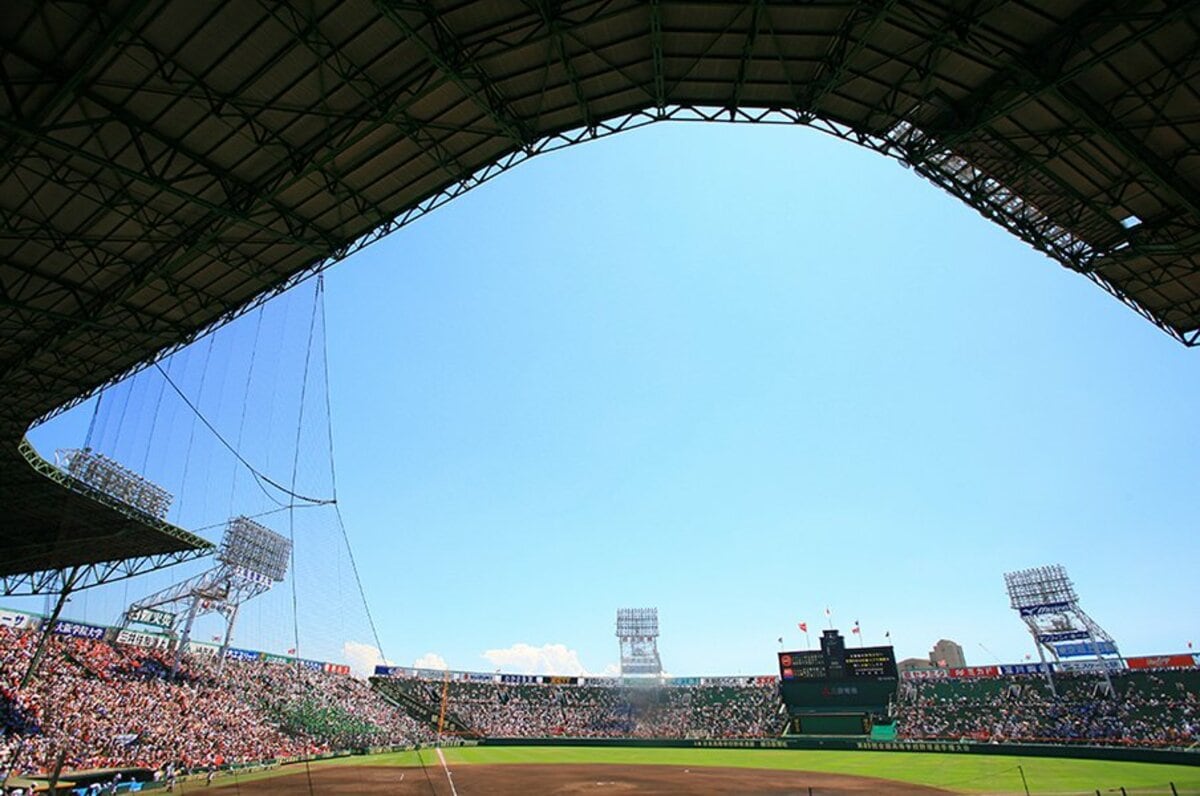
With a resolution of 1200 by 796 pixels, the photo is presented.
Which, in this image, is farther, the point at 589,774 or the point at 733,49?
the point at 589,774

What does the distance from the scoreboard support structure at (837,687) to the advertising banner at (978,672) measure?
6886 millimetres

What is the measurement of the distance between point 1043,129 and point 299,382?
20.0m

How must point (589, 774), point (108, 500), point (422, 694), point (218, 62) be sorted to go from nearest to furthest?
point (218, 62) → point (108, 500) → point (589, 774) → point (422, 694)

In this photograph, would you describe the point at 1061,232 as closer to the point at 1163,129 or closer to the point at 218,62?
→ the point at 1163,129

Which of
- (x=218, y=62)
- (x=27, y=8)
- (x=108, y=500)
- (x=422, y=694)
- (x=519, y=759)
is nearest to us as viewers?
(x=27, y=8)

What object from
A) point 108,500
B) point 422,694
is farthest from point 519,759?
point 108,500

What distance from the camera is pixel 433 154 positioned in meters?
16.3

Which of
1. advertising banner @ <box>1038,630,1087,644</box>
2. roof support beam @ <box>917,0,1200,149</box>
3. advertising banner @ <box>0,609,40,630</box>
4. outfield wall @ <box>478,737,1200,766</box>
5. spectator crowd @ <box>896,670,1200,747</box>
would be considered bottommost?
outfield wall @ <box>478,737,1200,766</box>

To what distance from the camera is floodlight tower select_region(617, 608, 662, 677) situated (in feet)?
257

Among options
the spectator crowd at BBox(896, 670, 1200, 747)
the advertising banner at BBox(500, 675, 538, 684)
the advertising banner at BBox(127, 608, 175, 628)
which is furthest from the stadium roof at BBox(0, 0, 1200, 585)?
the advertising banner at BBox(500, 675, 538, 684)

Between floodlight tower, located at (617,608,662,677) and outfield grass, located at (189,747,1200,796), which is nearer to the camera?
outfield grass, located at (189,747,1200,796)

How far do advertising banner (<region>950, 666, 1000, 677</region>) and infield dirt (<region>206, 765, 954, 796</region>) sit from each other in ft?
105

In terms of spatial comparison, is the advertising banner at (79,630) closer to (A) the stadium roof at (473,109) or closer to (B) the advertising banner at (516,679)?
(A) the stadium roof at (473,109)

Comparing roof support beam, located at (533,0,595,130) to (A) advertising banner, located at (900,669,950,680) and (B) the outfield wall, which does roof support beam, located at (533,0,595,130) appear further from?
(A) advertising banner, located at (900,669,950,680)
